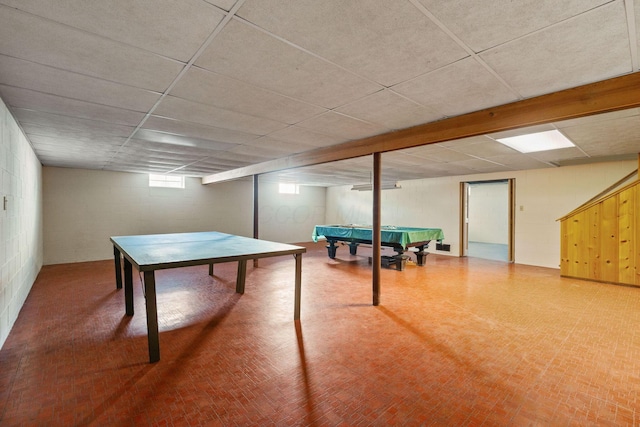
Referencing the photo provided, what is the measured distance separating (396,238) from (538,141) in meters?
2.83

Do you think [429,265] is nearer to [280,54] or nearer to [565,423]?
[565,423]

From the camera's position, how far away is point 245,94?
8.39 ft

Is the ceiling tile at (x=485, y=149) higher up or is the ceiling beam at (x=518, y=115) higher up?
the ceiling tile at (x=485, y=149)

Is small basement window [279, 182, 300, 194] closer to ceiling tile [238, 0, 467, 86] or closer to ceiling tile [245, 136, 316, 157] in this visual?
ceiling tile [245, 136, 316, 157]

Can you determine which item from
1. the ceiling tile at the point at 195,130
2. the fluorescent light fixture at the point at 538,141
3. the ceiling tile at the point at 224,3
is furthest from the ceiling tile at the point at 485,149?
the ceiling tile at the point at 224,3

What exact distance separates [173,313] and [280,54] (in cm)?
340

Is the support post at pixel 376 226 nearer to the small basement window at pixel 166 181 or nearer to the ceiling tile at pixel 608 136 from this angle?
the ceiling tile at pixel 608 136

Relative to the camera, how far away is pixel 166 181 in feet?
27.9

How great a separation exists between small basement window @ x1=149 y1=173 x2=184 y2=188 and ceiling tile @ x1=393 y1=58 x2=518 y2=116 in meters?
7.92

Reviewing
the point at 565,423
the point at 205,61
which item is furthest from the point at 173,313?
the point at 565,423

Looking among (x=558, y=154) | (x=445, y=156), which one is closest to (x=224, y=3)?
(x=445, y=156)

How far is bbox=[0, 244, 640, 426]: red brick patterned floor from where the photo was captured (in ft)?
6.28

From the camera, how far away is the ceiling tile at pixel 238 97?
7.46 ft

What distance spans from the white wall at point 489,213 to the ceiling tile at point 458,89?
936 centimetres
